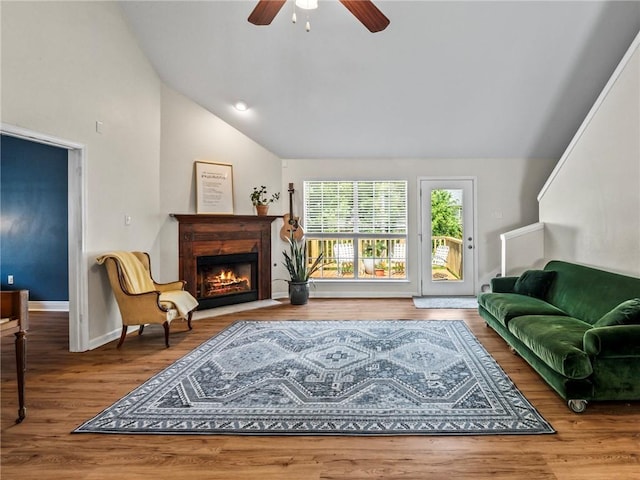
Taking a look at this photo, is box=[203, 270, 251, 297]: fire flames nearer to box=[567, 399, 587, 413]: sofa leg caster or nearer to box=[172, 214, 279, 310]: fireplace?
box=[172, 214, 279, 310]: fireplace

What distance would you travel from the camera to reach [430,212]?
6.32 metres

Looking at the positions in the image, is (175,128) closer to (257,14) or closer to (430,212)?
(257,14)

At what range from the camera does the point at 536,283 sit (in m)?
4.20

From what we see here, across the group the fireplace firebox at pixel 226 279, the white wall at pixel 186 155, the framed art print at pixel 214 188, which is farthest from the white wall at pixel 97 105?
the fireplace firebox at pixel 226 279

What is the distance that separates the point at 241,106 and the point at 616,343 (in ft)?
15.9

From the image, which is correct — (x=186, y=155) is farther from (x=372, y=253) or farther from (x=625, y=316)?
(x=625, y=316)

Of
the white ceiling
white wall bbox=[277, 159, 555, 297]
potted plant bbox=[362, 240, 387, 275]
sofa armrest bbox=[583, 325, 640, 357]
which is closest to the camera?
sofa armrest bbox=[583, 325, 640, 357]

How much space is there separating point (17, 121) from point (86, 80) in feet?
3.20

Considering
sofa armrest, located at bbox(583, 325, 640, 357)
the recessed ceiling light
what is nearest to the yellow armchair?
the recessed ceiling light

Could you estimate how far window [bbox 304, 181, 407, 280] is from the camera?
6.37 meters

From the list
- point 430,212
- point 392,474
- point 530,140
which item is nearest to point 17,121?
point 392,474

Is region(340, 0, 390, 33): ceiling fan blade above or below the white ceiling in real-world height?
below

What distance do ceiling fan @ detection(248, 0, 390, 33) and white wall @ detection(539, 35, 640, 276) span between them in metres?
2.35

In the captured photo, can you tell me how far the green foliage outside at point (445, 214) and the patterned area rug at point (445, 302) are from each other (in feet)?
3.39
